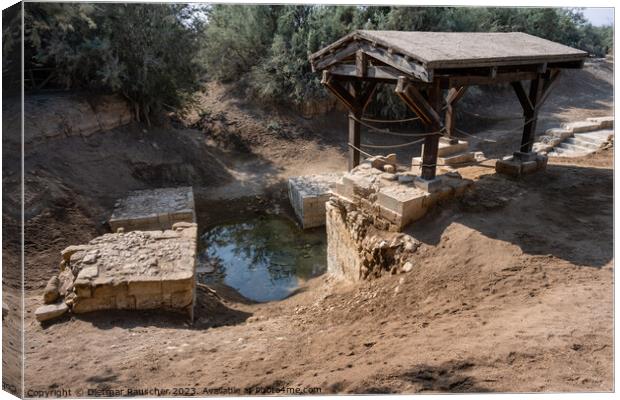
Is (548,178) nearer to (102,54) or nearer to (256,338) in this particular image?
(256,338)

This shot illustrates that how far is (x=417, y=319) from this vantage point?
15.9ft

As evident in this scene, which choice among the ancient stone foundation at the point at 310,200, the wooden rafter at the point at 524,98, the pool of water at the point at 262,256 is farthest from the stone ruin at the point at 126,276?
the wooden rafter at the point at 524,98

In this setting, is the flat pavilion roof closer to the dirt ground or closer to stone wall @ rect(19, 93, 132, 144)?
the dirt ground

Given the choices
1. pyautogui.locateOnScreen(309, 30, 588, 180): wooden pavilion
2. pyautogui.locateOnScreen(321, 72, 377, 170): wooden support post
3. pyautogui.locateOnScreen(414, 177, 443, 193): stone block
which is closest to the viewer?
pyautogui.locateOnScreen(309, 30, 588, 180): wooden pavilion

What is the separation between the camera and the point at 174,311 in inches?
233

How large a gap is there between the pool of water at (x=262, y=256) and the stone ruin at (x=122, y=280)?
9.95ft

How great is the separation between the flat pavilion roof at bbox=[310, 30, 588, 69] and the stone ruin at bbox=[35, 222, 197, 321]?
4.05 meters

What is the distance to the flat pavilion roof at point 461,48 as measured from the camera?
5.83 metres

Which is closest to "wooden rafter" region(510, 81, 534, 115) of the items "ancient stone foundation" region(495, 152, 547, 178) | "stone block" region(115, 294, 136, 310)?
"ancient stone foundation" region(495, 152, 547, 178)

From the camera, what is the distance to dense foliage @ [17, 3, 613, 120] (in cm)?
1240

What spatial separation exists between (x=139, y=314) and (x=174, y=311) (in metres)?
0.44

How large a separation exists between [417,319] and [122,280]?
362cm

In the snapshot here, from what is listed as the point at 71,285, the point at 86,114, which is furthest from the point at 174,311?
the point at 86,114

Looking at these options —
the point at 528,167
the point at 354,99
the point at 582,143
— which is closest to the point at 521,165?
the point at 528,167
